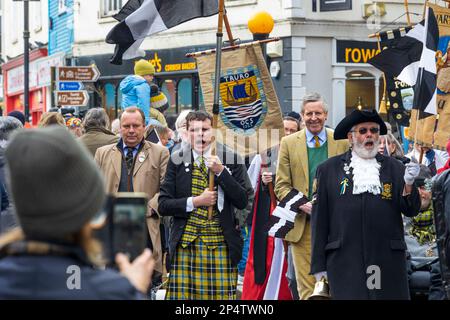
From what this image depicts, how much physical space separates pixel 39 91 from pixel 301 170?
2754cm

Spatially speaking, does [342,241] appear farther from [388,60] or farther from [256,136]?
[388,60]

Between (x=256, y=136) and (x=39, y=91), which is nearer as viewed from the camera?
(x=256, y=136)

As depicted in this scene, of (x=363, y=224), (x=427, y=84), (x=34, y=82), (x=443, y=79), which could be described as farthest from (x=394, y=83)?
(x=34, y=82)

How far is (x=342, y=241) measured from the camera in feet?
25.2

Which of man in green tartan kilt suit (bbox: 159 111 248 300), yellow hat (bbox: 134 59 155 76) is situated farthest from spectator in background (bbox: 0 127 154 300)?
yellow hat (bbox: 134 59 155 76)

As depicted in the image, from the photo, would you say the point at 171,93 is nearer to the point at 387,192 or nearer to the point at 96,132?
the point at 96,132

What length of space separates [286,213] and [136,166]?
4.24 feet

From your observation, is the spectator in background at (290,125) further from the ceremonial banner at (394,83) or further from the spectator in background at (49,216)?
the spectator in background at (49,216)

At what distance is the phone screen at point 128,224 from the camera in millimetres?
2998

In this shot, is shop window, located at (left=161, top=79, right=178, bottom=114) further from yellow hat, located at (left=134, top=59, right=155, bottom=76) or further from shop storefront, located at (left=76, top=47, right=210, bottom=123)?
yellow hat, located at (left=134, top=59, right=155, bottom=76)

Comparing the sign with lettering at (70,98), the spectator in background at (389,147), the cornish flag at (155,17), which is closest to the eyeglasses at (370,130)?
the spectator in background at (389,147)

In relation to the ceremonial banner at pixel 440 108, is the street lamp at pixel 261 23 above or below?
above

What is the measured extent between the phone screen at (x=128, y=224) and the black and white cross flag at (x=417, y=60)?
6176 millimetres

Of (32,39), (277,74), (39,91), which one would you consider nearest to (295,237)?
(277,74)
